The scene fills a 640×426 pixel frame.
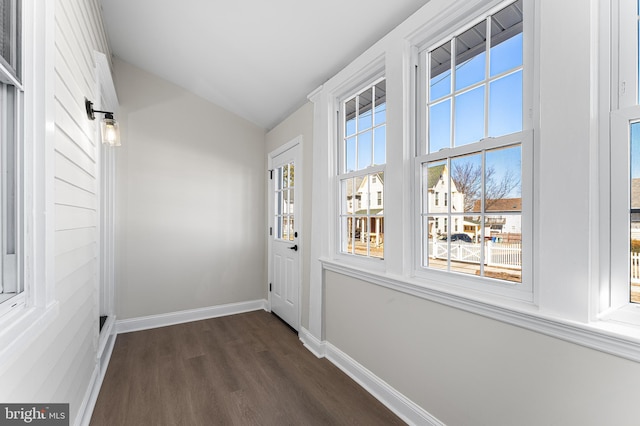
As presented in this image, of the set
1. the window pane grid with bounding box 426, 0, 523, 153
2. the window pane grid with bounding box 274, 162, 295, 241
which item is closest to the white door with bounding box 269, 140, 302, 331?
the window pane grid with bounding box 274, 162, 295, 241

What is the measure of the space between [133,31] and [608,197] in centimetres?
376

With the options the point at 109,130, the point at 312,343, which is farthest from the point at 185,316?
the point at 109,130

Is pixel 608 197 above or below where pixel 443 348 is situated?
above

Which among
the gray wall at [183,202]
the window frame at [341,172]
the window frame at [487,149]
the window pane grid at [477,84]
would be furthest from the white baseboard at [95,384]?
the window pane grid at [477,84]

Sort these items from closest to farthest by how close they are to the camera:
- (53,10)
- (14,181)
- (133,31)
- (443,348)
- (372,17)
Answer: (14,181), (53,10), (443,348), (372,17), (133,31)

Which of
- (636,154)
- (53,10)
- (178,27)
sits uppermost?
(178,27)

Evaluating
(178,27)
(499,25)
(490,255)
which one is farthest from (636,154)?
(178,27)

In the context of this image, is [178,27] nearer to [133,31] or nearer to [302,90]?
[133,31]

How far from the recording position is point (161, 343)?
3068mm

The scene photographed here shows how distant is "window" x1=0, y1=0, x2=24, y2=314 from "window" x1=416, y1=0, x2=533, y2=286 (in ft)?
6.37

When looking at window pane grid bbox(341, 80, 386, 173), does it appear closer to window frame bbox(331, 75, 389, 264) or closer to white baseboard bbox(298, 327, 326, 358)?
window frame bbox(331, 75, 389, 264)

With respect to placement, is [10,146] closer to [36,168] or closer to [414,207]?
[36,168]

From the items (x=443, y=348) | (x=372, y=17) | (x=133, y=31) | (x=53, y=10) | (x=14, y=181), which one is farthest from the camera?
(x=133, y=31)

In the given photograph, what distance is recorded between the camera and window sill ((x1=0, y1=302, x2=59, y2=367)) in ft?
2.98
